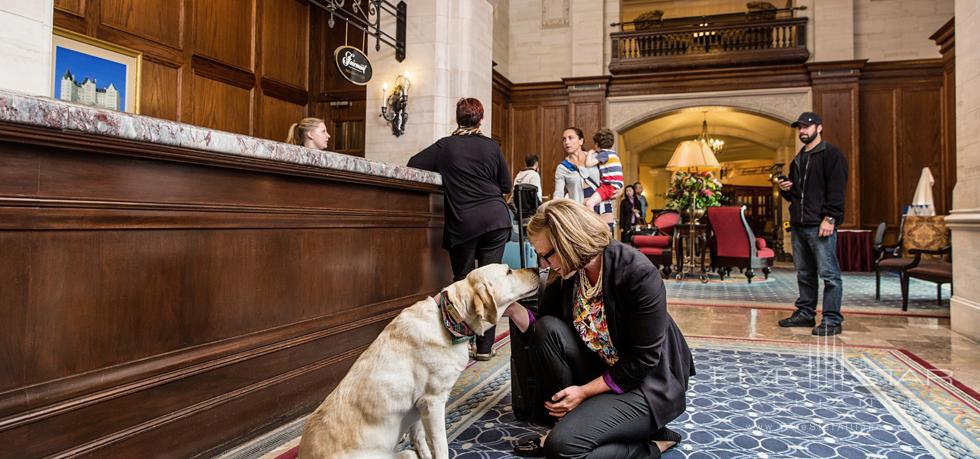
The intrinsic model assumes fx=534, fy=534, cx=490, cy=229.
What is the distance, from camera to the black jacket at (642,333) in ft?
5.60

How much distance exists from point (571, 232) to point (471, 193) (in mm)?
1525

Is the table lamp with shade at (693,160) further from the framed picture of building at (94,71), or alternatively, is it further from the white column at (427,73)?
the framed picture of building at (94,71)

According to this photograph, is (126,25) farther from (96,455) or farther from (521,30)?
(521,30)

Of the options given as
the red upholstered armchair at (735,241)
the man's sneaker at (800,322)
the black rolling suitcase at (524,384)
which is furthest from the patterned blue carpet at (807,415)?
the red upholstered armchair at (735,241)

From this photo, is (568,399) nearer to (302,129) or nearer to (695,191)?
(302,129)

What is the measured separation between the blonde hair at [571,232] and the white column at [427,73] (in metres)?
4.58

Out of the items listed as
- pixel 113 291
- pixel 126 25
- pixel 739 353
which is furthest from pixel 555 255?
pixel 126 25

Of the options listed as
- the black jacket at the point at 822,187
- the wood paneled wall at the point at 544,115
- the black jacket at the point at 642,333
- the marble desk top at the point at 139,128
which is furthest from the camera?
the wood paneled wall at the point at 544,115

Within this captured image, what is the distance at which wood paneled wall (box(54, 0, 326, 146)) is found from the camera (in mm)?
5375

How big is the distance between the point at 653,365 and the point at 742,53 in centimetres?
1086

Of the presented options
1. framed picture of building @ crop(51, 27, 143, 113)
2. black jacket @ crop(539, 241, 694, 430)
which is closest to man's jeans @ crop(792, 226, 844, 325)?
black jacket @ crop(539, 241, 694, 430)

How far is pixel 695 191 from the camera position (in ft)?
26.6

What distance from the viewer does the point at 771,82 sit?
1079 centimetres

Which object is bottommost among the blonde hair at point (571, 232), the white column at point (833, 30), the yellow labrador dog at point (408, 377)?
the yellow labrador dog at point (408, 377)
